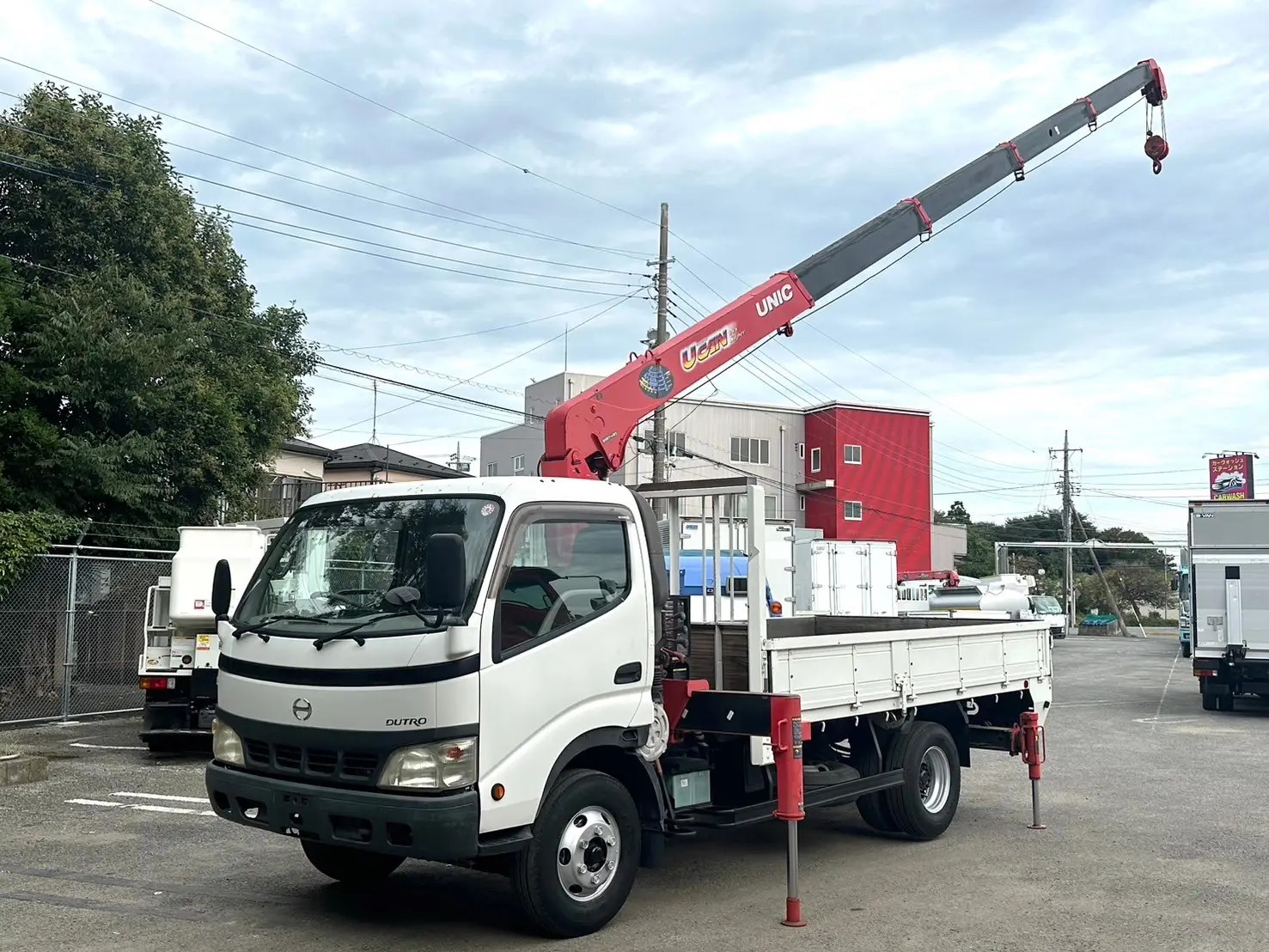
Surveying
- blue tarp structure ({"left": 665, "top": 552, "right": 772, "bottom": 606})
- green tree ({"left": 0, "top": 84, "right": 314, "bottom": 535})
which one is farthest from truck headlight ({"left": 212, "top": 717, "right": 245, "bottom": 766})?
green tree ({"left": 0, "top": 84, "right": 314, "bottom": 535})

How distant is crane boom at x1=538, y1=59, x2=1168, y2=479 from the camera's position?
10.7 m

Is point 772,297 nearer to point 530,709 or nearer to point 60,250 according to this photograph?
point 530,709

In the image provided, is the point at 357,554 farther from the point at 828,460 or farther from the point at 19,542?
the point at 828,460

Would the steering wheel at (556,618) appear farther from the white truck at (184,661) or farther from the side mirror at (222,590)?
the white truck at (184,661)

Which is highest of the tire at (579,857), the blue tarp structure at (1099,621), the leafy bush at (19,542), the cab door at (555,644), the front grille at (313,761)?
the leafy bush at (19,542)

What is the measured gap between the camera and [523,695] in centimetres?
616

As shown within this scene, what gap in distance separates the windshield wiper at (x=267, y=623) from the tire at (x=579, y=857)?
1.57m

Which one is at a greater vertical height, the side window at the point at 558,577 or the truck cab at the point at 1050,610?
the side window at the point at 558,577

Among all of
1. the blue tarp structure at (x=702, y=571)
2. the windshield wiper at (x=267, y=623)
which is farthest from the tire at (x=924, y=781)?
the windshield wiper at (x=267, y=623)

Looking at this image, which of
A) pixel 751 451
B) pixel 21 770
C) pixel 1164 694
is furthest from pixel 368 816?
pixel 751 451

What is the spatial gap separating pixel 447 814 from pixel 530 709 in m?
0.71

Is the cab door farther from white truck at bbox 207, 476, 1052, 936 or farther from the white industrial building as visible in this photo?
the white industrial building

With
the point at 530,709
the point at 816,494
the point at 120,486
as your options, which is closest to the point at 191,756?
the point at 120,486

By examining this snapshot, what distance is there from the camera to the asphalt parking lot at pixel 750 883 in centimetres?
657
